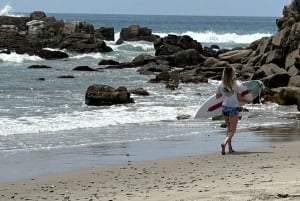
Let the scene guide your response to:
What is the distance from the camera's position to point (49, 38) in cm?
5978

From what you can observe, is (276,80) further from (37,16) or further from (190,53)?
(37,16)

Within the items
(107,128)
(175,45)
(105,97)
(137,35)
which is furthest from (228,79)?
(137,35)

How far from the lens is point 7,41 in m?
54.8

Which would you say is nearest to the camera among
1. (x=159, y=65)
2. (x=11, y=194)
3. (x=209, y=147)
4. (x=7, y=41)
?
(x=11, y=194)

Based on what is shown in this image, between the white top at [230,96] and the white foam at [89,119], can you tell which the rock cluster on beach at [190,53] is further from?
the white top at [230,96]

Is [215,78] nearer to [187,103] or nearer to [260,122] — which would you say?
[187,103]

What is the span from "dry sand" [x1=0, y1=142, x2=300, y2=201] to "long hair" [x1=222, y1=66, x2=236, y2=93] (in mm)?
1234

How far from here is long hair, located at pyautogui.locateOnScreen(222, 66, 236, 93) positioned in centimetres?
1164

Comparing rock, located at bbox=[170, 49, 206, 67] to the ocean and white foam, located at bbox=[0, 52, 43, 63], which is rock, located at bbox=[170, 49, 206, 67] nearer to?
the ocean

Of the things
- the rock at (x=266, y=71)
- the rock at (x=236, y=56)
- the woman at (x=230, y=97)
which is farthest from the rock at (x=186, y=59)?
the woman at (x=230, y=97)

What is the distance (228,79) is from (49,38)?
49481mm

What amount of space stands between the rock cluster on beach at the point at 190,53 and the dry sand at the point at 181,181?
1162 centimetres

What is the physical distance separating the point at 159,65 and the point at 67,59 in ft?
39.5

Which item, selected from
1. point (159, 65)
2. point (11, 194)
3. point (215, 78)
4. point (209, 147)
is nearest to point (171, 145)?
point (209, 147)
